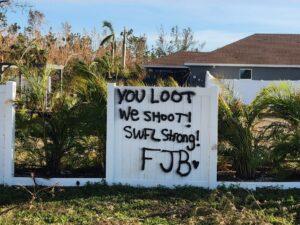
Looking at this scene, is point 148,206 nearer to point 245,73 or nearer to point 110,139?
point 110,139

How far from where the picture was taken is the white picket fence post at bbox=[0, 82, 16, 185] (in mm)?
8453

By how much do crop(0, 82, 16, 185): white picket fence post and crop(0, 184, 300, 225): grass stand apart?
0.32 m

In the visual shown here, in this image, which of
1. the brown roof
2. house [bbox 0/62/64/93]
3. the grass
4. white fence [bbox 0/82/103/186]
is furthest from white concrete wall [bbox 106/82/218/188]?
the brown roof

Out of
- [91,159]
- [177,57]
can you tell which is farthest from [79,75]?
[177,57]

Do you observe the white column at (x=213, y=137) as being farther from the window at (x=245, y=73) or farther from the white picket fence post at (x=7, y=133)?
the window at (x=245, y=73)

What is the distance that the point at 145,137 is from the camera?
8.51 meters

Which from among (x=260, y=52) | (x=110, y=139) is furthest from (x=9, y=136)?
(x=260, y=52)

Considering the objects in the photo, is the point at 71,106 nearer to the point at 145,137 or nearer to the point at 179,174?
the point at 145,137

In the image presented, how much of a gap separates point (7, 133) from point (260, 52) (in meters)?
24.6

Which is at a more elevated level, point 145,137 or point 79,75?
point 79,75

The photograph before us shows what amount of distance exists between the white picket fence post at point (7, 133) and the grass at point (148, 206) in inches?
12.4

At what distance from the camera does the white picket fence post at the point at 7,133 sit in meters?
8.45

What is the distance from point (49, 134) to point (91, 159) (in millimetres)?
802

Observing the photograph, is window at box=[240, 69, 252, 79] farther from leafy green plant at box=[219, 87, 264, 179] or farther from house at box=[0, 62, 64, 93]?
leafy green plant at box=[219, 87, 264, 179]
